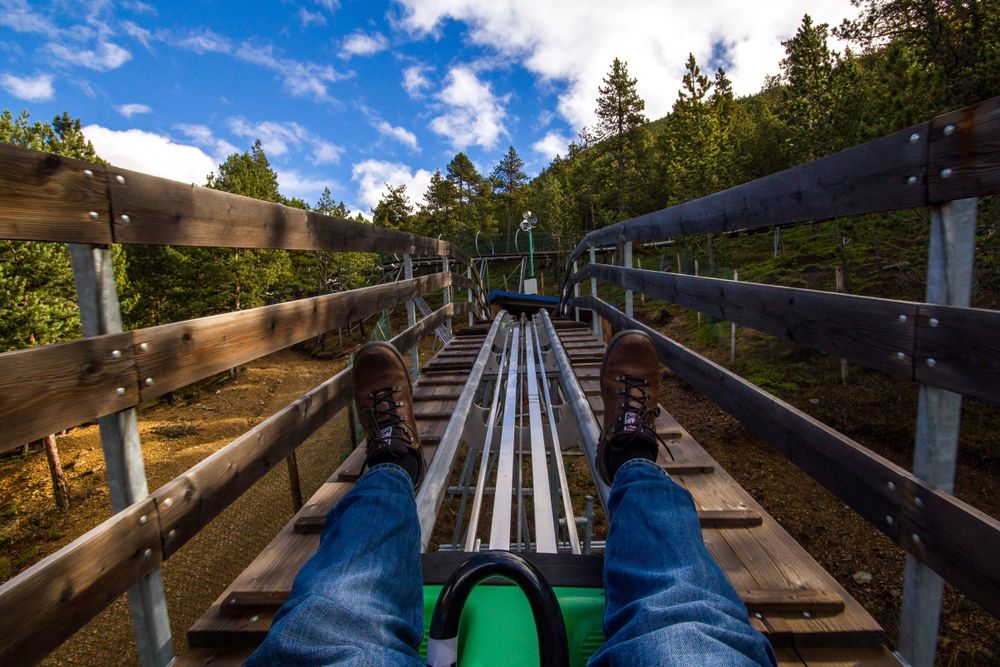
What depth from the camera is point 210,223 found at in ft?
4.29

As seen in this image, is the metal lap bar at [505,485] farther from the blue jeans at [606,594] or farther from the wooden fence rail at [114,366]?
the wooden fence rail at [114,366]

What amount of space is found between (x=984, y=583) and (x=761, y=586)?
0.53 metres

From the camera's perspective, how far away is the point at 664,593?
35.1 inches

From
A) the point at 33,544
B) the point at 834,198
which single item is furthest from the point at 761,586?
the point at 33,544

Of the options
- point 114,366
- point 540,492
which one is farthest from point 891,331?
point 114,366

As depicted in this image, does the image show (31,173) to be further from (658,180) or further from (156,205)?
(658,180)

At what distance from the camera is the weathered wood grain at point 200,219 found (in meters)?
1.04

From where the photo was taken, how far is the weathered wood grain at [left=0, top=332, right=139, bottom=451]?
0.76m

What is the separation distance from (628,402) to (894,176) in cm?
100

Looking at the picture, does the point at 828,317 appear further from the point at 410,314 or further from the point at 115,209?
the point at 410,314

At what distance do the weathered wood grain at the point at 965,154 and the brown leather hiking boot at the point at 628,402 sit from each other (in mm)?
977

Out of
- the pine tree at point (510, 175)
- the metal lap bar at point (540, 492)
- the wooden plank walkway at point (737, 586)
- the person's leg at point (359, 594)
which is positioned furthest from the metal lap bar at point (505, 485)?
the pine tree at point (510, 175)

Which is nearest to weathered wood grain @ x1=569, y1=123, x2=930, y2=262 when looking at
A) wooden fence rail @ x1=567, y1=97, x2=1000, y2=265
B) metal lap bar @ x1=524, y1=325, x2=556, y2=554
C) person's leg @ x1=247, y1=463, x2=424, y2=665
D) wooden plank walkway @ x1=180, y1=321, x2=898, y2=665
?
wooden fence rail @ x1=567, y1=97, x2=1000, y2=265

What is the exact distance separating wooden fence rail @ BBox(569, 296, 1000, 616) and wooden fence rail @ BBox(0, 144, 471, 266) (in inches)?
66.3
